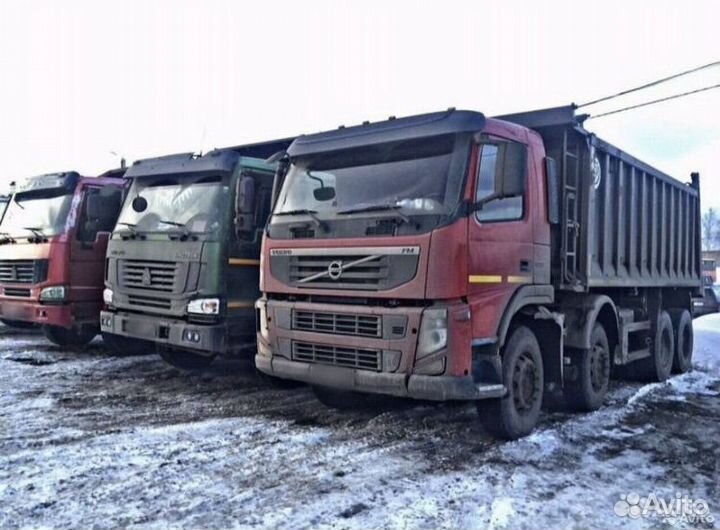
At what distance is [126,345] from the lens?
29.5 ft

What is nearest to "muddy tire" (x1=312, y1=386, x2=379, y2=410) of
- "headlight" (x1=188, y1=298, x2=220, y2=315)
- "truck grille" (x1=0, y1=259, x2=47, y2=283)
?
"headlight" (x1=188, y1=298, x2=220, y2=315)

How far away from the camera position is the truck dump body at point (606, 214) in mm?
6254

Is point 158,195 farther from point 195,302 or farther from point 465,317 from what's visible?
point 465,317

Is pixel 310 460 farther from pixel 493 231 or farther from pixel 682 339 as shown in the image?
pixel 682 339

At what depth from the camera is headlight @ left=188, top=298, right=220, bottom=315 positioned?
6.74 m

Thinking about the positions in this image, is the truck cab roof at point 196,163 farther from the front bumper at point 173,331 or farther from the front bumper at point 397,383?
the front bumper at point 397,383

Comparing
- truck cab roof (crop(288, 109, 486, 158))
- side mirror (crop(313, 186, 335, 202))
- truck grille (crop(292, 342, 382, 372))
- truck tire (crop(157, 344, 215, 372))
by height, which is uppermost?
truck cab roof (crop(288, 109, 486, 158))

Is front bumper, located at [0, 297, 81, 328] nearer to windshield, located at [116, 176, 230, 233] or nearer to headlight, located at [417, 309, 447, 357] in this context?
windshield, located at [116, 176, 230, 233]

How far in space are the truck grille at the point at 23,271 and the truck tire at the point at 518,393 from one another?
22.1ft

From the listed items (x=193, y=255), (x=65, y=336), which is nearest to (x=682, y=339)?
(x=193, y=255)

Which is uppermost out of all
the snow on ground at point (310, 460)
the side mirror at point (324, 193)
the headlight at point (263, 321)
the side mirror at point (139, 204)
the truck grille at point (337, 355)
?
the side mirror at point (139, 204)

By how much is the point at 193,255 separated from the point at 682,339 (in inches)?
300

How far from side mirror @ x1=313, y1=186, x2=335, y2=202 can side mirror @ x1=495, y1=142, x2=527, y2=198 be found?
4.76 feet

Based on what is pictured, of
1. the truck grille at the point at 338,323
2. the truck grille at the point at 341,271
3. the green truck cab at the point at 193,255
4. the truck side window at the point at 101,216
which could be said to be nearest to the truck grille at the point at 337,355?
the truck grille at the point at 338,323
